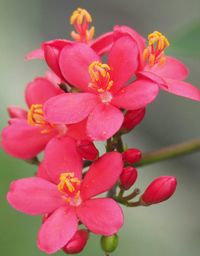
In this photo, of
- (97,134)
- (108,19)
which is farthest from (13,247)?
(108,19)

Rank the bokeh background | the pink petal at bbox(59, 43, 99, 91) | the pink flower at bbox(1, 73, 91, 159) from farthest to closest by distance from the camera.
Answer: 1. the bokeh background
2. the pink flower at bbox(1, 73, 91, 159)
3. the pink petal at bbox(59, 43, 99, 91)

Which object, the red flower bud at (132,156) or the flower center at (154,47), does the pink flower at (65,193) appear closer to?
the red flower bud at (132,156)

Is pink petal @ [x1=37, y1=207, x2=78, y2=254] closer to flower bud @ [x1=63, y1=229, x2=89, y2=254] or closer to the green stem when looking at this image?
flower bud @ [x1=63, y1=229, x2=89, y2=254]

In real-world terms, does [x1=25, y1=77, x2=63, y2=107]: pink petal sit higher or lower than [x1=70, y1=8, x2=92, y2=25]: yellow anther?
lower

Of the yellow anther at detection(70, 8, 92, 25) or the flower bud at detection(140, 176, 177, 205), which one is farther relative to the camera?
the yellow anther at detection(70, 8, 92, 25)

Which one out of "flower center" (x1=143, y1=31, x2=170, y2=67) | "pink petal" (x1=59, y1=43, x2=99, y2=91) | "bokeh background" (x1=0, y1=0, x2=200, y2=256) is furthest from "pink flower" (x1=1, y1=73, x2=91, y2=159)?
"bokeh background" (x1=0, y1=0, x2=200, y2=256)

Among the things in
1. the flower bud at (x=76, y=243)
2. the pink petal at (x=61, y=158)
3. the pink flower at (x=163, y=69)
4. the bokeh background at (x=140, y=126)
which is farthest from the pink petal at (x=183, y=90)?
the bokeh background at (x=140, y=126)
